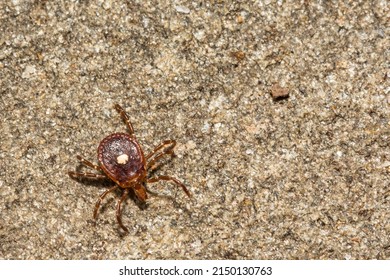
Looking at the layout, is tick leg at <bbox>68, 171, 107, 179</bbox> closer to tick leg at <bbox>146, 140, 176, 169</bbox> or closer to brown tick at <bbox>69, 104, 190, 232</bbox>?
brown tick at <bbox>69, 104, 190, 232</bbox>

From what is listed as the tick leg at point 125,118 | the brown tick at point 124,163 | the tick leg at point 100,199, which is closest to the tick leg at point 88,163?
the brown tick at point 124,163

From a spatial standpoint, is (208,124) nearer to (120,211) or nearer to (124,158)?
(124,158)

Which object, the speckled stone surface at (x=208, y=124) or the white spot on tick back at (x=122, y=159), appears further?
the speckled stone surface at (x=208, y=124)

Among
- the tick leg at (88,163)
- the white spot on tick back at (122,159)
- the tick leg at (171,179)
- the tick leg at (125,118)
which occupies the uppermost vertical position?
the tick leg at (125,118)

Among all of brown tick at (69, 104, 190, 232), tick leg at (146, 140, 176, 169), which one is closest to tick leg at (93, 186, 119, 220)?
brown tick at (69, 104, 190, 232)

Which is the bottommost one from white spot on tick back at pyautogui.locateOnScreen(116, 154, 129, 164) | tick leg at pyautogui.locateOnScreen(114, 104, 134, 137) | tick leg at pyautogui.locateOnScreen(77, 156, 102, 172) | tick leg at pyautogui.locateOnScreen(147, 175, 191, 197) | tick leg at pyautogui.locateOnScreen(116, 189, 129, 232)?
tick leg at pyautogui.locateOnScreen(116, 189, 129, 232)

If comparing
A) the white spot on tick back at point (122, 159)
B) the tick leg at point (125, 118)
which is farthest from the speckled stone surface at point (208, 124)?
the white spot on tick back at point (122, 159)

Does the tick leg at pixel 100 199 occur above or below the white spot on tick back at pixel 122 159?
below

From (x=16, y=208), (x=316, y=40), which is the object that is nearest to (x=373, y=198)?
(x=316, y=40)

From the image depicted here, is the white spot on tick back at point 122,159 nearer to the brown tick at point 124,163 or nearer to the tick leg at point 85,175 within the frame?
the brown tick at point 124,163
